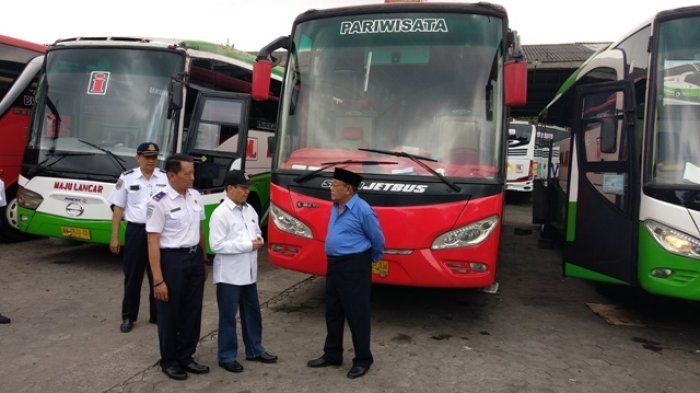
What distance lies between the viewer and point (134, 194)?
5.02 meters

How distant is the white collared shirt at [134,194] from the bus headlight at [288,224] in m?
1.09

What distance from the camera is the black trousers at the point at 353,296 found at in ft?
12.6

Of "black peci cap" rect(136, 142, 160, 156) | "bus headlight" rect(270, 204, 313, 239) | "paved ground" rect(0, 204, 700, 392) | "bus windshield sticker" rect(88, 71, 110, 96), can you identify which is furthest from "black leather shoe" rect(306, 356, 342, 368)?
"bus windshield sticker" rect(88, 71, 110, 96)

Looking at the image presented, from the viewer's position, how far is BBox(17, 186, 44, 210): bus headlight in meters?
6.82

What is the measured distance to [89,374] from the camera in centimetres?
382

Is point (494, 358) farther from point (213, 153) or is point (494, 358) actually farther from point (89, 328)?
point (213, 153)

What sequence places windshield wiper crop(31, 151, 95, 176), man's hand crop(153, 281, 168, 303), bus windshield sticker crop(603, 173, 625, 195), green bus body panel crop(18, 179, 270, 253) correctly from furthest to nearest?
windshield wiper crop(31, 151, 95, 176), green bus body panel crop(18, 179, 270, 253), bus windshield sticker crop(603, 173, 625, 195), man's hand crop(153, 281, 168, 303)

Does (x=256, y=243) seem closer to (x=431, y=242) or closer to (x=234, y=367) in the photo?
(x=234, y=367)

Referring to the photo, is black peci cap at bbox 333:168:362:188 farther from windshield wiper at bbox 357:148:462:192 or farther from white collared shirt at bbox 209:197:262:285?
windshield wiper at bbox 357:148:462:192

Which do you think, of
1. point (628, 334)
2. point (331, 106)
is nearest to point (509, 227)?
point (628, 334)

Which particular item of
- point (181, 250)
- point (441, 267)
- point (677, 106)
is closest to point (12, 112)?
point (181, 250)

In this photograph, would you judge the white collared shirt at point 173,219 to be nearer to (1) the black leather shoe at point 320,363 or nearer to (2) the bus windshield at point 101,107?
(1) the black leather shoe at point 320,363

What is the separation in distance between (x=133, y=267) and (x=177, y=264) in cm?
150

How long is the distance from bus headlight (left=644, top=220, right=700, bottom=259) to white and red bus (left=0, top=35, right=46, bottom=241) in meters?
8.87
